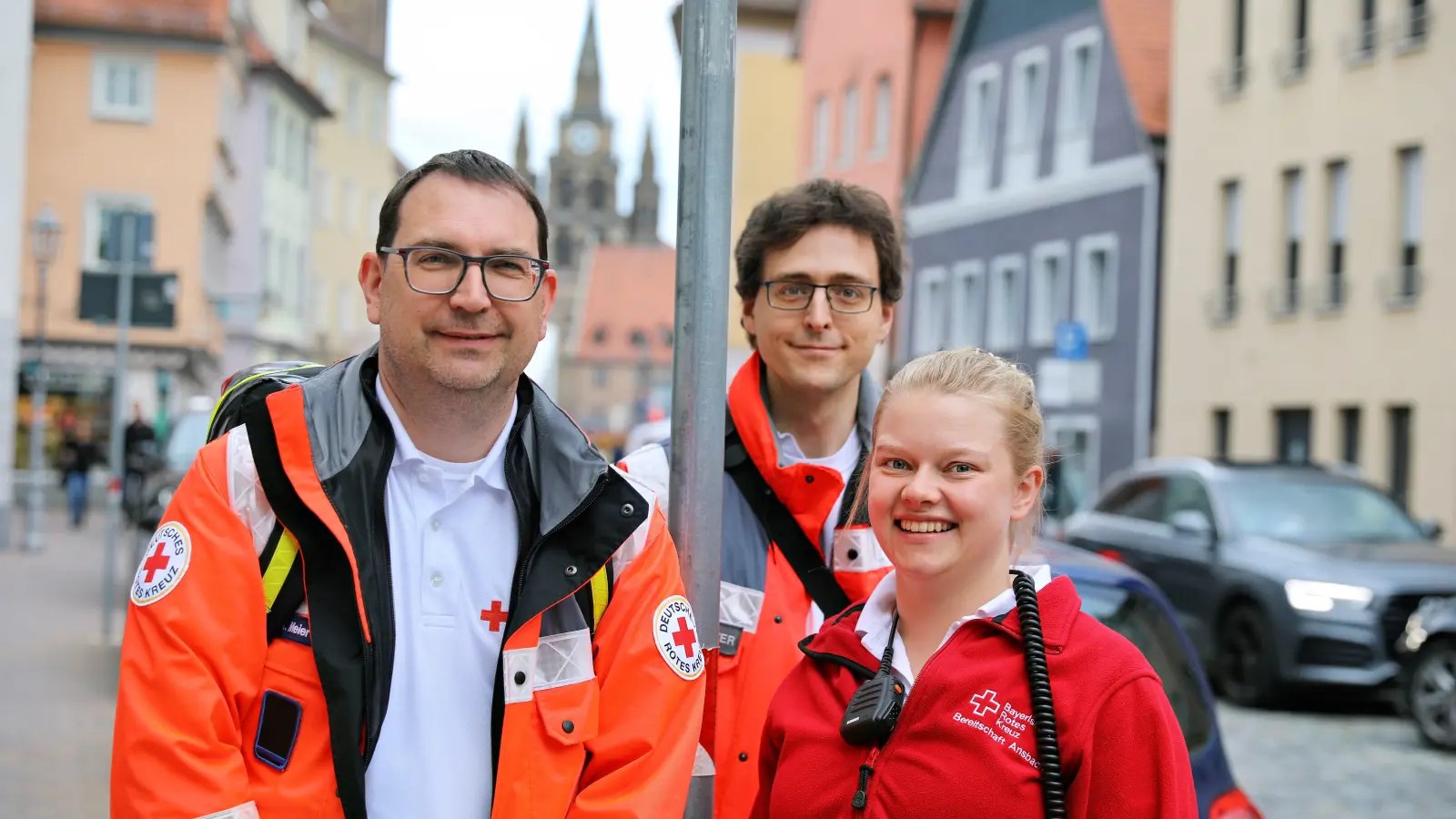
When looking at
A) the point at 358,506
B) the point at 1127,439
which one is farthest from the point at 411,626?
the point at 1127,439

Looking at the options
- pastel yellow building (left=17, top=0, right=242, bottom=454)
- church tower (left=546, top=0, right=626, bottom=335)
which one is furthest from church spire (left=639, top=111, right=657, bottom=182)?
pastel yellow building (left=17, top=0, right=242, bottom=454)

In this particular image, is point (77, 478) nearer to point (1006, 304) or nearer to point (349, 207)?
point (1006, 304)

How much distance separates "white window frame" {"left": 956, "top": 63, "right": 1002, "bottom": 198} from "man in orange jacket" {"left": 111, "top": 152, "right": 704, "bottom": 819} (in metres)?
33.1

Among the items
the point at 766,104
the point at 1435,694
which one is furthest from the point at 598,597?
the point at 766,104

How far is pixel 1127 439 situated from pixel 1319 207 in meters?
5.84

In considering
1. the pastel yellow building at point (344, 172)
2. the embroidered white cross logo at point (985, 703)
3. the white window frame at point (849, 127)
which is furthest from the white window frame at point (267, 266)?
the embroidered white cross logo at point (985, 703)

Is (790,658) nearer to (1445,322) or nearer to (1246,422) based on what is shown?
(1445,322)

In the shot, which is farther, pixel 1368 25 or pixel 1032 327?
pixel 1032 327

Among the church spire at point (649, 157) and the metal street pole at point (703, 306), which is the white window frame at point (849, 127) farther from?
the church spire at point (649, 157)

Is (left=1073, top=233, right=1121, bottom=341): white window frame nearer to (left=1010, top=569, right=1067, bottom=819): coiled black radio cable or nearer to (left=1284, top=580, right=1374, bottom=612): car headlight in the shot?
(left=1284, top=580, right=1374, bottom=612): car headlight

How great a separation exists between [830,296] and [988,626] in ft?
3.61

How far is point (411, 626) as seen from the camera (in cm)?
300

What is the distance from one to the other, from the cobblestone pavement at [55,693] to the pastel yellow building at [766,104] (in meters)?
30.0

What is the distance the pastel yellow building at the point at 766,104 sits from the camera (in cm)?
4862
